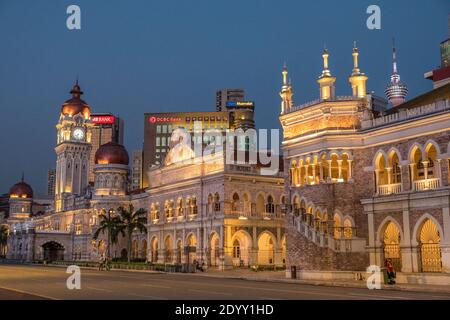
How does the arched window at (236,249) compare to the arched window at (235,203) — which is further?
the arched window at (236,249)

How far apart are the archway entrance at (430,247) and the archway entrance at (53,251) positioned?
7251 cm

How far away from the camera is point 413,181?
33.2 meters

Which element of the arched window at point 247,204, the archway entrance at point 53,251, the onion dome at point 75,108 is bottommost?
the archway entrance at point 53,251

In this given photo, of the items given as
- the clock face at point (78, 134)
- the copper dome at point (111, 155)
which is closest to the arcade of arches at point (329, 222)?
the copper dome at point (111, 155)

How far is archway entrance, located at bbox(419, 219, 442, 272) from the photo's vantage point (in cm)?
3225

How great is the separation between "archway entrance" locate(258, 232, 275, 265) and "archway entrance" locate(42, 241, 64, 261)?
47.6 meters

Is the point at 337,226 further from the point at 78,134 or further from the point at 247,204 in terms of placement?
the point at 78,134

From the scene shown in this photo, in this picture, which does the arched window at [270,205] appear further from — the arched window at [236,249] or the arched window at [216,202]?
the arched window at [216,202]

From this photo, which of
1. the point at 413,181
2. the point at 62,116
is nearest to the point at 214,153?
the point at 413,181

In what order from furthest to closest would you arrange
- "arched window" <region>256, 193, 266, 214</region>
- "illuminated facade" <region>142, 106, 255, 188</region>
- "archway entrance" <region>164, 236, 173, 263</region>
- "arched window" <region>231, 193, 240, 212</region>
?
1. "illuminated facade" <region>142, 106, 255, 188</region>
2. "archway entrance" <region>164, 236, 173, 263</region>
3. "arched window" <region>256, 193, 266, 214</region>
4. "arched window" <region>231, 193, 240, 212</region>

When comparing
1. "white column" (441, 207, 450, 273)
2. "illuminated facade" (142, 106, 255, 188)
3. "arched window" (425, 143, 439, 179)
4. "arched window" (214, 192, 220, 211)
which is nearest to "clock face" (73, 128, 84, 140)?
"illuminated facade" (142, 106, 255, 188)

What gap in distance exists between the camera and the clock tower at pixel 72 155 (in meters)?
102

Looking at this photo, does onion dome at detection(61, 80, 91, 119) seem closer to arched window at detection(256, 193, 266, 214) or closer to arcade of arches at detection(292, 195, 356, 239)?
arched window at detection(256, 193, 266, 214)
